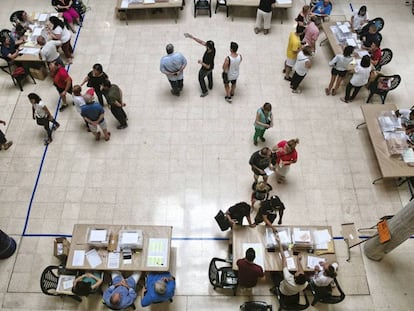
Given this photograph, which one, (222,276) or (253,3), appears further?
(253,3)

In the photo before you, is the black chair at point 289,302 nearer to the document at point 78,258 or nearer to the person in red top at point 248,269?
the person in red top at point 248,269

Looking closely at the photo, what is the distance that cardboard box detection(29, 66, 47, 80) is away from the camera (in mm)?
9445

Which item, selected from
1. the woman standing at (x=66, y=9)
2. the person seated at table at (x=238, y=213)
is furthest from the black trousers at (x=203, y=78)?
the woman standing at (x=66, y=9)

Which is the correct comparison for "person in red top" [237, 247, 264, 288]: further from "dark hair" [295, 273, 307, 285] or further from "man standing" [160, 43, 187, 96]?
"man standing" [160, 43, 187, 96]

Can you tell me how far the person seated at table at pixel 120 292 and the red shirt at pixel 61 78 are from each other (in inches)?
188

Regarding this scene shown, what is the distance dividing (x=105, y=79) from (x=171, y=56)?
5.26ft

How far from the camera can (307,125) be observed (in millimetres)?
8789

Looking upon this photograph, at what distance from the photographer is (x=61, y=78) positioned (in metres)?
8.38

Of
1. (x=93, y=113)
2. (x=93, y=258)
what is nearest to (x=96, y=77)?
(x=93, y=113)

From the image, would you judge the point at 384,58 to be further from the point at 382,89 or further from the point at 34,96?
the point at 34,96

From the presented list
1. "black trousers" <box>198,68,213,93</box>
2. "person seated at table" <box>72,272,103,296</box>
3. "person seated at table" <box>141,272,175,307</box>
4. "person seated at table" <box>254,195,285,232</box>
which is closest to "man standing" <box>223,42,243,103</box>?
"black trousers" <box>198,68,213,93</box>

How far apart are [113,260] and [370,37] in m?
8.23

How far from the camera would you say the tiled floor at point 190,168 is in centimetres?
682

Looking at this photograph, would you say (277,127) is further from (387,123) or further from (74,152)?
(74,152)
